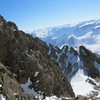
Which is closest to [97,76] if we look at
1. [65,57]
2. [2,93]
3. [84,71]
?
[84,71]

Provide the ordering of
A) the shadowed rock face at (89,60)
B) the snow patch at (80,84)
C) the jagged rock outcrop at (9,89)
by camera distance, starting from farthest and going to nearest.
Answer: the shadowed rock face at (89,60)
the snow patch at (80,84)
the jagged rock outcrop at (9,89)

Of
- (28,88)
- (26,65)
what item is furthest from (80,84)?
(28,88)

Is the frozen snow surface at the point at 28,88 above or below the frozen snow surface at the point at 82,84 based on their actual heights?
above

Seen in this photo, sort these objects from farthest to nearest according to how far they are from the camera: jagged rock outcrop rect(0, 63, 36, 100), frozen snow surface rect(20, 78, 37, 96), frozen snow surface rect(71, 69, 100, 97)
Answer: frozen snow surface rect(71, 69, 100, 97)
frozen snow surface rect(20, 78, 37, 96)
jagged rock outcrop rect(0, 63, 36, 100)

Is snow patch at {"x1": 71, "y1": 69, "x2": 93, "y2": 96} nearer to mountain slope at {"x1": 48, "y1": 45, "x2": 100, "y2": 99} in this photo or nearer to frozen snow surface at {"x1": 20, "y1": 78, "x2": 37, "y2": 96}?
mountain slope at {"x1": 48, "y1": 45, "x2": 100, "y2": 99}

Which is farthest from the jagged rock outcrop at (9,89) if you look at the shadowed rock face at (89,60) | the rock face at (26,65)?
the shadowed rock face at (89,60)

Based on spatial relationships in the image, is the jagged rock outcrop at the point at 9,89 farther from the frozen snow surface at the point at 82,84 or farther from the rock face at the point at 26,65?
the frozen snow surface at the point at 82,84

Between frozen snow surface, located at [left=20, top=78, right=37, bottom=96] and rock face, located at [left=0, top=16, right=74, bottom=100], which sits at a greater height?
rock face, located at [left=0, top=16, right=74, bottom=100]

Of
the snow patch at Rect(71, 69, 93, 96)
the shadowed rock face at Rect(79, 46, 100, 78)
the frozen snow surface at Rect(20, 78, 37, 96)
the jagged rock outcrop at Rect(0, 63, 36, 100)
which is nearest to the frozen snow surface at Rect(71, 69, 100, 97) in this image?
the snow patch at Rect(71, 69, 93, 96)

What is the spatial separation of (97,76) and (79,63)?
43.3 ft

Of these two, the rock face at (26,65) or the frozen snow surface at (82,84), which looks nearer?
the rock face at (26,65)

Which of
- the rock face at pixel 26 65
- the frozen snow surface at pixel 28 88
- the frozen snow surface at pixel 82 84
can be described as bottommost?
the frozen snow surface at pixel 82 84

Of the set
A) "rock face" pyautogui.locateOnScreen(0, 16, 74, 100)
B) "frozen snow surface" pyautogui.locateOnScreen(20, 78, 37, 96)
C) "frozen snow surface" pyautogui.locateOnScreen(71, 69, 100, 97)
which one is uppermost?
"rock face" pyautogui.locateOnScreen(0, 16, 74, 100)

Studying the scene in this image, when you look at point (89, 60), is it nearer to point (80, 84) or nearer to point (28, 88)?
point (80, 84)
